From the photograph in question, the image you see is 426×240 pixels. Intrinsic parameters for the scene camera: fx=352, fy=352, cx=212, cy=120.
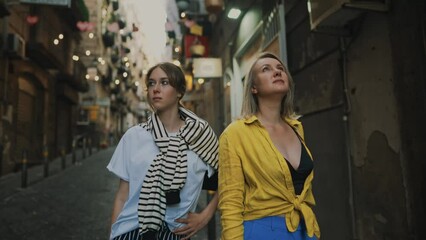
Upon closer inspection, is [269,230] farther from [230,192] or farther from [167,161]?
[167,161]

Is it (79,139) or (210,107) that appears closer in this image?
(210,107)

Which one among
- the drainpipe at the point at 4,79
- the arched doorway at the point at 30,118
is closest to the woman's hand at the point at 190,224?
the drainpipe at the point at 4,79

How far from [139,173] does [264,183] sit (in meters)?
0.81

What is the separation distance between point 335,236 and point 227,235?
3595 mm

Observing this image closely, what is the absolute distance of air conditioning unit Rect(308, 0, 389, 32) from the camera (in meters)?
3.66

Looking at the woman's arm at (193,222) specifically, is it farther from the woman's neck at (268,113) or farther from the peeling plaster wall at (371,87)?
the peeling plaster wall at (371,87)

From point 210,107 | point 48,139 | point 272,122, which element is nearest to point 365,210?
point 272,122

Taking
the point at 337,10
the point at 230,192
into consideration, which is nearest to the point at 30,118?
the point at 337,10

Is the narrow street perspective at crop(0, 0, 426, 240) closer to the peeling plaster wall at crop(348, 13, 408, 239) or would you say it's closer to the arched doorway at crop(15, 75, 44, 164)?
the peeling plaster wall at crop(348, 13, 408, 239)

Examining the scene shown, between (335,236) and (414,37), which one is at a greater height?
(414,37)

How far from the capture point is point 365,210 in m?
4.18

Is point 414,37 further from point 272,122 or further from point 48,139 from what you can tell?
point 48,139

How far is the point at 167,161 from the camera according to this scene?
7.35 feet

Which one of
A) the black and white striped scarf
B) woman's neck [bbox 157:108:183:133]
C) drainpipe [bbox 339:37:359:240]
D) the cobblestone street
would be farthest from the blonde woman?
the cobblestone street
